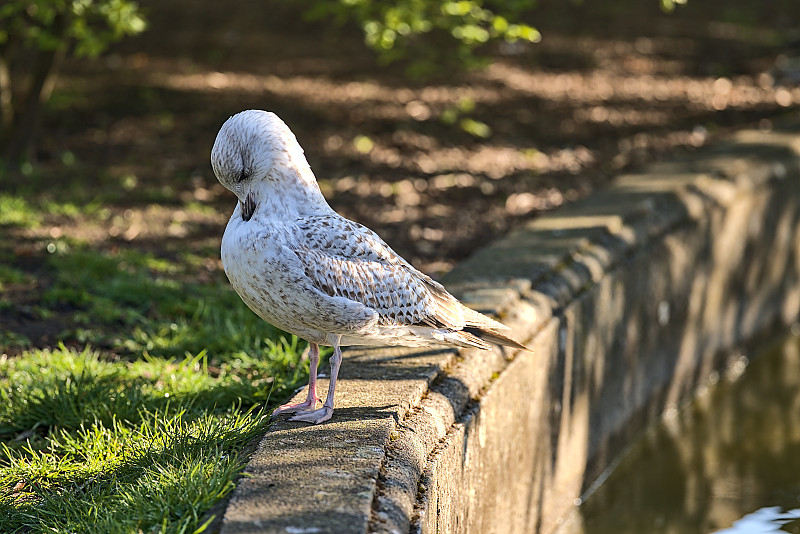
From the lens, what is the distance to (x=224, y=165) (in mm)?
3236

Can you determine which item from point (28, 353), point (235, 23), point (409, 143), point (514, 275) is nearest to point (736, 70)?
point (409, 143)

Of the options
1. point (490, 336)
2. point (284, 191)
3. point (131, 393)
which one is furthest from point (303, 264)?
point (131, 393)

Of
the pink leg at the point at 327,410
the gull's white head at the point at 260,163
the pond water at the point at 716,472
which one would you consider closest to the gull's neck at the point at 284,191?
the gull's white head at the point at 260,163

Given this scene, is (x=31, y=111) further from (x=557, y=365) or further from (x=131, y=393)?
(x=557, y=365)

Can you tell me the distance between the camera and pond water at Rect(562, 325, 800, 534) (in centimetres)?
482

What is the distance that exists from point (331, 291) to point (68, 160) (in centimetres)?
470

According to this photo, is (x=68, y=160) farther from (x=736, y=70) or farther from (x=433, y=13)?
(x=736, y=70)

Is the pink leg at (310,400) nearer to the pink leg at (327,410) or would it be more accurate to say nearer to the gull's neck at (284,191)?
the pink leg at (327,410)

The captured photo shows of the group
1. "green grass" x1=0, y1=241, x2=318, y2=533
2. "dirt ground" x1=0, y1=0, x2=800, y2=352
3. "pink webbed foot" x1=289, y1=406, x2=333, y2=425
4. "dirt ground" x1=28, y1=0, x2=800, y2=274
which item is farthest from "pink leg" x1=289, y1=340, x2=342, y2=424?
"dirt ground" x1=28, y1=0, x2=800, y2=274

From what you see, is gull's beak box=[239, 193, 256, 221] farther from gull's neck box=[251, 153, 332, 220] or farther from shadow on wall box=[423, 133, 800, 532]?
shadow on wall box=[423, 133, 800, 532]

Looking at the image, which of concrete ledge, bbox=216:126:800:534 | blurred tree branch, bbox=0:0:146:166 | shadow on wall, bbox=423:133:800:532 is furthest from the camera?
blurred tree branch, bbox=0:0:146:166

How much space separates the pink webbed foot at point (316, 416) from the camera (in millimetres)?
3349

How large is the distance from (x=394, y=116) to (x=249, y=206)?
206 inches

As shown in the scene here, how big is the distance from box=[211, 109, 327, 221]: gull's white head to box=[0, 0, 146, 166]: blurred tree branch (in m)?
2.84
